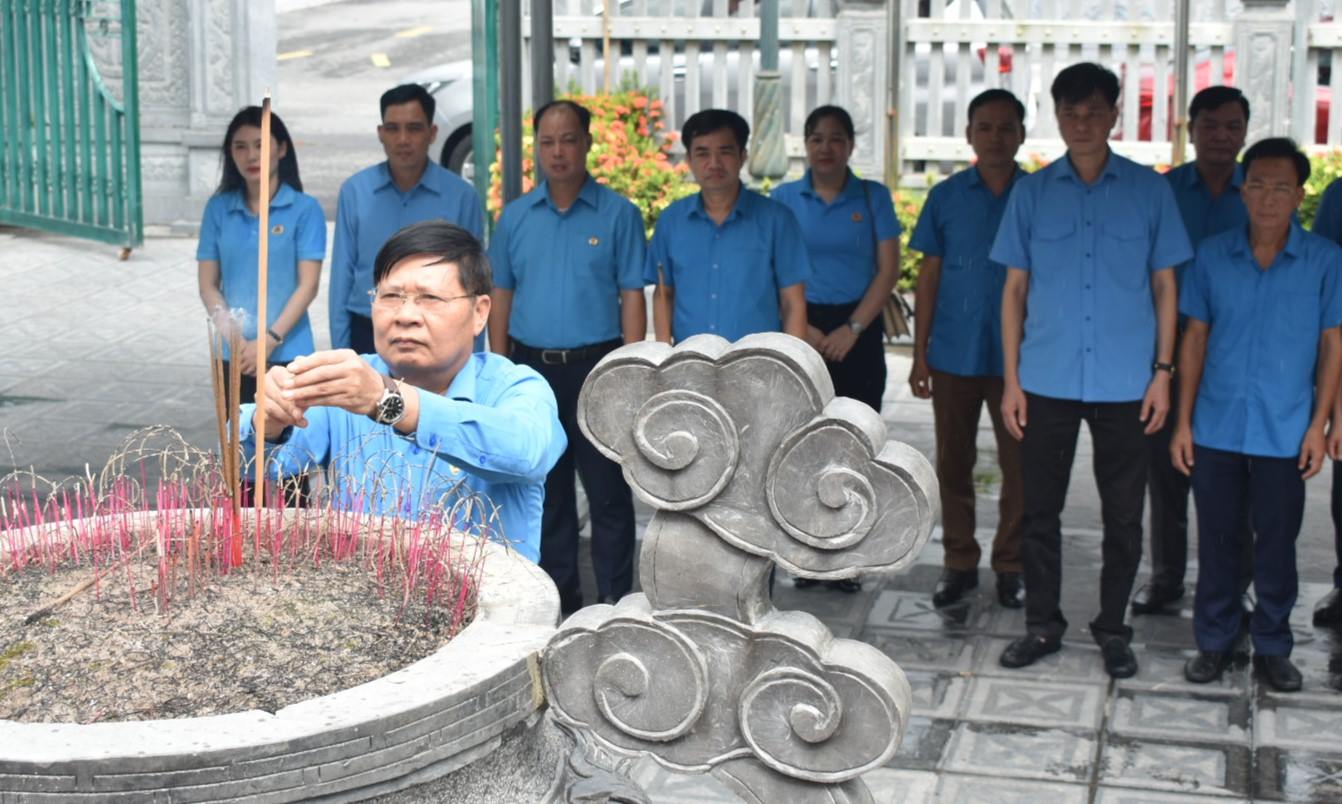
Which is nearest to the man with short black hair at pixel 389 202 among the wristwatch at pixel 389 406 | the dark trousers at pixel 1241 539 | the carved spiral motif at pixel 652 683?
the dark trousers at pixel 1241 539

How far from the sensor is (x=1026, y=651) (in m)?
5.46

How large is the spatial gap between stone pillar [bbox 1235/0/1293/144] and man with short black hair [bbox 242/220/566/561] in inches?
402

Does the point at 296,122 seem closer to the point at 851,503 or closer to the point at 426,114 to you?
the point at 426,114

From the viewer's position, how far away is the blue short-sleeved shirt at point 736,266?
19.3 ft

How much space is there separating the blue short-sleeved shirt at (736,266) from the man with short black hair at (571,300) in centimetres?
15

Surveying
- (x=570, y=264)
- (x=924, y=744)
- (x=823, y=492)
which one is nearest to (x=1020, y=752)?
(x=924, y=744)

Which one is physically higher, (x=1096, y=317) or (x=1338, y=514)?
(x=1096, y=317)

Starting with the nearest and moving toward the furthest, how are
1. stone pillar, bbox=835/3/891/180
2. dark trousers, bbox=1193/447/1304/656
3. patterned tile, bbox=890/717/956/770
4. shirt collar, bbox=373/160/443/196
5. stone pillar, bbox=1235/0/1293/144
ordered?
patterned tile, bbox=890/717/956/770, dark trousers, bbox=1193/447/1304/656, shirt collar, bbox=373/160/443/196, stone pillar, bbox=1235/0/1293/144, stone pillar, bbox=835/3/891/180

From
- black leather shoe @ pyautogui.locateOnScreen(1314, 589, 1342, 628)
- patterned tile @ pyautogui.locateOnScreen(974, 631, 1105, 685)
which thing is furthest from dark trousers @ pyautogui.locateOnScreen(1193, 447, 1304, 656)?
black leather shoe @ pyautogui.locateOnScreen(1314, 589, 1342, 628)

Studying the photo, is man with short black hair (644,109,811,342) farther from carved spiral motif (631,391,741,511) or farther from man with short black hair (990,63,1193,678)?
carved spiral motif (631,391,741,511)

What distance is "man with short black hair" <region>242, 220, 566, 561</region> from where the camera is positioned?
273 cm

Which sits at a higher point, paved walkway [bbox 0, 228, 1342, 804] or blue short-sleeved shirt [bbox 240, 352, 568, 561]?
blue short-sleeved shirt [bbox 240, 352, 568, 561]

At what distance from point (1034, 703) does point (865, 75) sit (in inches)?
322

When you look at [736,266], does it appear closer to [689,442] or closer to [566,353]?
[566,353]
